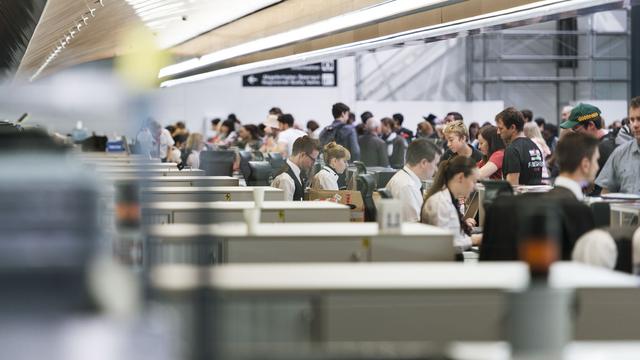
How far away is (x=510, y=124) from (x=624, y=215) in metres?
2.86

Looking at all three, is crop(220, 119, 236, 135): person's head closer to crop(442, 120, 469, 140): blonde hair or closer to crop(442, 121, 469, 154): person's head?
crop(442, 120, 469, 140): blonde hair

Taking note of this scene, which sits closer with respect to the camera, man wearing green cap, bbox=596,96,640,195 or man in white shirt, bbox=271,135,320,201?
man wearing green cap, bbox=596,96,640,195

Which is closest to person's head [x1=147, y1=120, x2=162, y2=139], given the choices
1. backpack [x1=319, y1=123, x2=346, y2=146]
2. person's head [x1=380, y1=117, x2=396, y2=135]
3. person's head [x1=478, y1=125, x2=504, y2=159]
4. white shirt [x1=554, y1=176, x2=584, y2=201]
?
white shirt [x1=554, y1=176, x2=584, y2=201]

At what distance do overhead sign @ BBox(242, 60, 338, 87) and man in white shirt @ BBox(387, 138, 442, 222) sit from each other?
70.5 ft

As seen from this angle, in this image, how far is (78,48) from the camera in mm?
26719

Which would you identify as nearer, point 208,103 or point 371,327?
point 371,327

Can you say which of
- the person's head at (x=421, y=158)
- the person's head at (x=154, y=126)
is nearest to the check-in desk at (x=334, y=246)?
the person's head at (x=154, y=126)

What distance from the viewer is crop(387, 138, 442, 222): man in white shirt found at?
793 cm

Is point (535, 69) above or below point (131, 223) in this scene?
above

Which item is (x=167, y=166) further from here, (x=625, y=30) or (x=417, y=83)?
(x=625, y=30)

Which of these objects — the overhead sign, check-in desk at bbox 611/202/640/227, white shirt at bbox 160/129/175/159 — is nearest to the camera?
check-in desk at bbox 611/202/640/227

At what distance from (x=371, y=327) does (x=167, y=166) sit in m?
11.8

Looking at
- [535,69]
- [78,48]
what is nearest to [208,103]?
[78,48]

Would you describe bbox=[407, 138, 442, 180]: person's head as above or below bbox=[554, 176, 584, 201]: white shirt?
above
